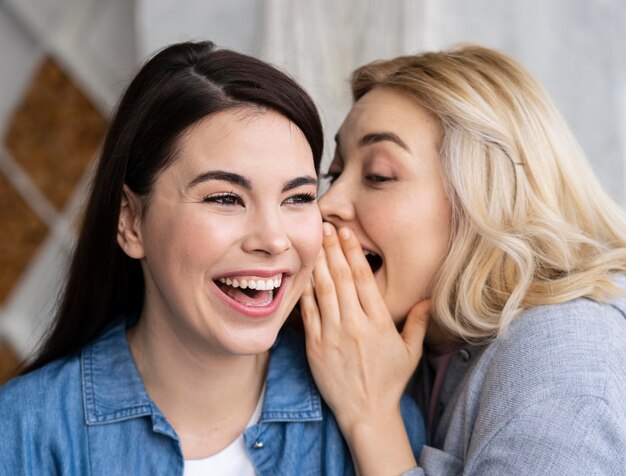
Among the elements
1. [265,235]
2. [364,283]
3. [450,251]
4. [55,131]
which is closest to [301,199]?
[265,235]

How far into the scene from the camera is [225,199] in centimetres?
138

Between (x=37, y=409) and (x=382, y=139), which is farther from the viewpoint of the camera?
(x=382, y=139)

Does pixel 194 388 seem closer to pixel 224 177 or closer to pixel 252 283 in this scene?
pixel 252 283

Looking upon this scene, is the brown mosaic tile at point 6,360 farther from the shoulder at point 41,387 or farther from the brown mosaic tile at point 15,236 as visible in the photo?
the shoulder at point 41,387

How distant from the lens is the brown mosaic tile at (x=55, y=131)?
2.85 meters

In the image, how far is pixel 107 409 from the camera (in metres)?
1.50

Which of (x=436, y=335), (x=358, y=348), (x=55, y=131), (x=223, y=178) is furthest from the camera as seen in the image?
(x=55, y=131)

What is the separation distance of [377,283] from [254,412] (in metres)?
0.35

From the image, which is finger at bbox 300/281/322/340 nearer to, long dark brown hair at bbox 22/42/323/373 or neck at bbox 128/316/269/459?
neck at bbox 128/316/269/459

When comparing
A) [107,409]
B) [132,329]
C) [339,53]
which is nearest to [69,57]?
[339,53]

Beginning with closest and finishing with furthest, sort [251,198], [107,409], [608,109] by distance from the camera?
[251,198] < [107,409] < [608,109]

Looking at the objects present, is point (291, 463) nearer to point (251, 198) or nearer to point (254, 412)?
point (254, 412)

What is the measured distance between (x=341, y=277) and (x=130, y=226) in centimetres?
42

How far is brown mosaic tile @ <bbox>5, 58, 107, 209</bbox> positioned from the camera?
9.34 ft
